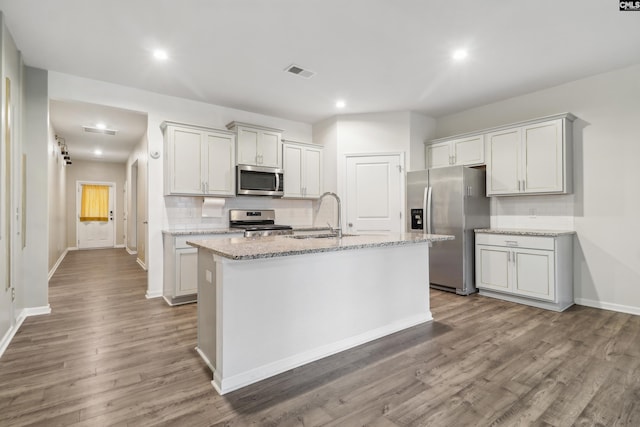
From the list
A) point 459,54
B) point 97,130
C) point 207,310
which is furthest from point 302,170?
point 97,130

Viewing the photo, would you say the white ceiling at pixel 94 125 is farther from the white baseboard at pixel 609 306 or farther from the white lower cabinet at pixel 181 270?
the white baseboard at pixel 609 306

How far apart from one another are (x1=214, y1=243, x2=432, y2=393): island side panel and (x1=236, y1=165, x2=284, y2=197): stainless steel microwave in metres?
2.38

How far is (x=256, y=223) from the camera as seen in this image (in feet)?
16.0

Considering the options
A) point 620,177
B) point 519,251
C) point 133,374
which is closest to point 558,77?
point 620,177

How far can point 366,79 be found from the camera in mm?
3875

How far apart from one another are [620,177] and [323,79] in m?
3.48

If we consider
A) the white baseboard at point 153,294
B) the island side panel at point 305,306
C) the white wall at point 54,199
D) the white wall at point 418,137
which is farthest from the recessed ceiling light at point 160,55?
the white wall at point 418,137

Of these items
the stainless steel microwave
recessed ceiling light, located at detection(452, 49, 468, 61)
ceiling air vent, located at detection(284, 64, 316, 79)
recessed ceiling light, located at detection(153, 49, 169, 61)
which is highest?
ceiling air vent, located at detection(284, 64, 316, 79)

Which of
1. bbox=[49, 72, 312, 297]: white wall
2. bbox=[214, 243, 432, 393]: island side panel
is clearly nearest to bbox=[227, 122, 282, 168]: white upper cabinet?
bbox=[49, 72, 312, 297]: white wall

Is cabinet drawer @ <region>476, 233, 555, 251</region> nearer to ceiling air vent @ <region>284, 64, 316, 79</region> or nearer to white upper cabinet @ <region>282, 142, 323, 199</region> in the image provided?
white upper cabinet @ <region>282, 142, 323, 199</region>

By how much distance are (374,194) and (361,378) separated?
11.0ft

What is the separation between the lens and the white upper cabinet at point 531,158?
3.75 metres

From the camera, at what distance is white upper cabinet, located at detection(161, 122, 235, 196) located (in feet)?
13.2

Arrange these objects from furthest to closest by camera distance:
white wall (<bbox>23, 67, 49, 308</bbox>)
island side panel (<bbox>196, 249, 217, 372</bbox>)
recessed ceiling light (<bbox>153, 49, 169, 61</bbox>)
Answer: white wall (<bbox>23, 67, 49, 308</bbox>)
recessed ceiling light (<bbox>153, 49, 169, 61</bbox>)
island side panel (<bbox>196, 249, 217, 372</bbox>)
